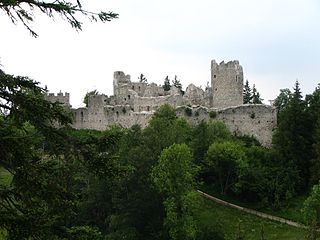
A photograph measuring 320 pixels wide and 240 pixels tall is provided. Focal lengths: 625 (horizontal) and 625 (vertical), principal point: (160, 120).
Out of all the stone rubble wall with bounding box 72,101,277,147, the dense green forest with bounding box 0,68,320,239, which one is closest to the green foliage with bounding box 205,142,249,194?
the dense green forest with bounding box 0,68,320,239

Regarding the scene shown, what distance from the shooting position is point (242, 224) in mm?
43156

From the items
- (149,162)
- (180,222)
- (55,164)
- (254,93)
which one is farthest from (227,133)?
(55,164)

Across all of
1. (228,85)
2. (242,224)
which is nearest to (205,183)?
(242,224)

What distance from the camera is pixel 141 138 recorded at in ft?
166

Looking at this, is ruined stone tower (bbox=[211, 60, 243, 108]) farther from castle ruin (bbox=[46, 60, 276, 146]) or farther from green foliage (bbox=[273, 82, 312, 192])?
green foliage (bbox=[273, 82, 312, 192])

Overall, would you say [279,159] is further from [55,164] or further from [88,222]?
[55,164]

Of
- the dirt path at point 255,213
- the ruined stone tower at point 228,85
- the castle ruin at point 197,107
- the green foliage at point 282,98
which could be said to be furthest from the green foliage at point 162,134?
the green foliage at point 282,98

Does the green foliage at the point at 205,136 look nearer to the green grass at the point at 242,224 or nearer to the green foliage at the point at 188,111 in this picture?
the green foliage at the point at 188,111

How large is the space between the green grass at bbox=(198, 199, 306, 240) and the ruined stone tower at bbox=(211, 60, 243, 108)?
654 inches

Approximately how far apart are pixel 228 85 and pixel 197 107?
379 centimetres

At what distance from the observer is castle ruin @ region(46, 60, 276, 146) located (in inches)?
2250

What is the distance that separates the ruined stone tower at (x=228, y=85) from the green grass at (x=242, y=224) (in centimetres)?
1661

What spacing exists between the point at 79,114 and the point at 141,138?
58.0 feet

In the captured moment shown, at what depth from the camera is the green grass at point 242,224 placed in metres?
40.8
